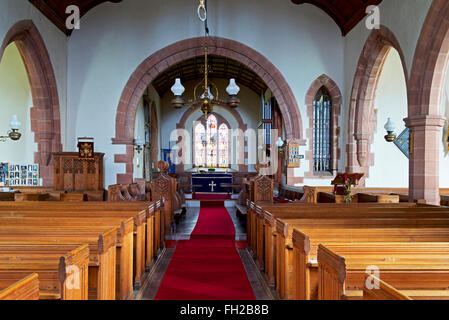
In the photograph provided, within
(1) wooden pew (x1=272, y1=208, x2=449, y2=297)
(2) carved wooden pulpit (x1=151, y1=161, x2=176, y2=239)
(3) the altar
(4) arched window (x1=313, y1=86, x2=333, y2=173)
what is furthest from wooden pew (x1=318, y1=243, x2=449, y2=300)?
(3) the altar

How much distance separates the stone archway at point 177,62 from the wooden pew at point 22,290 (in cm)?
732

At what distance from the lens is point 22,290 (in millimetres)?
1382

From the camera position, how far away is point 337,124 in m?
8.93

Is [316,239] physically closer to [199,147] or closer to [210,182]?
[210,182]

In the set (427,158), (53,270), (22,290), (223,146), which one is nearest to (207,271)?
(53,270)

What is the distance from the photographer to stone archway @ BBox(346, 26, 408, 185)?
7766mm

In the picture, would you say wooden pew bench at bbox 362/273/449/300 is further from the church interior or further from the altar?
the altar

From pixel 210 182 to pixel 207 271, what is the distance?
9272mm

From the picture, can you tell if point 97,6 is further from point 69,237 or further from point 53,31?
point 69,237

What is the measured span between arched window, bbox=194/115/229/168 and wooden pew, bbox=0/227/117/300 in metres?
13.2

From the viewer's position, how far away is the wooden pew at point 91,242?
2.26 meters

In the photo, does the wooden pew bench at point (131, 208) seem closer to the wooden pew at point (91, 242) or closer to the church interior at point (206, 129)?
the church interior at point (206, 129)
